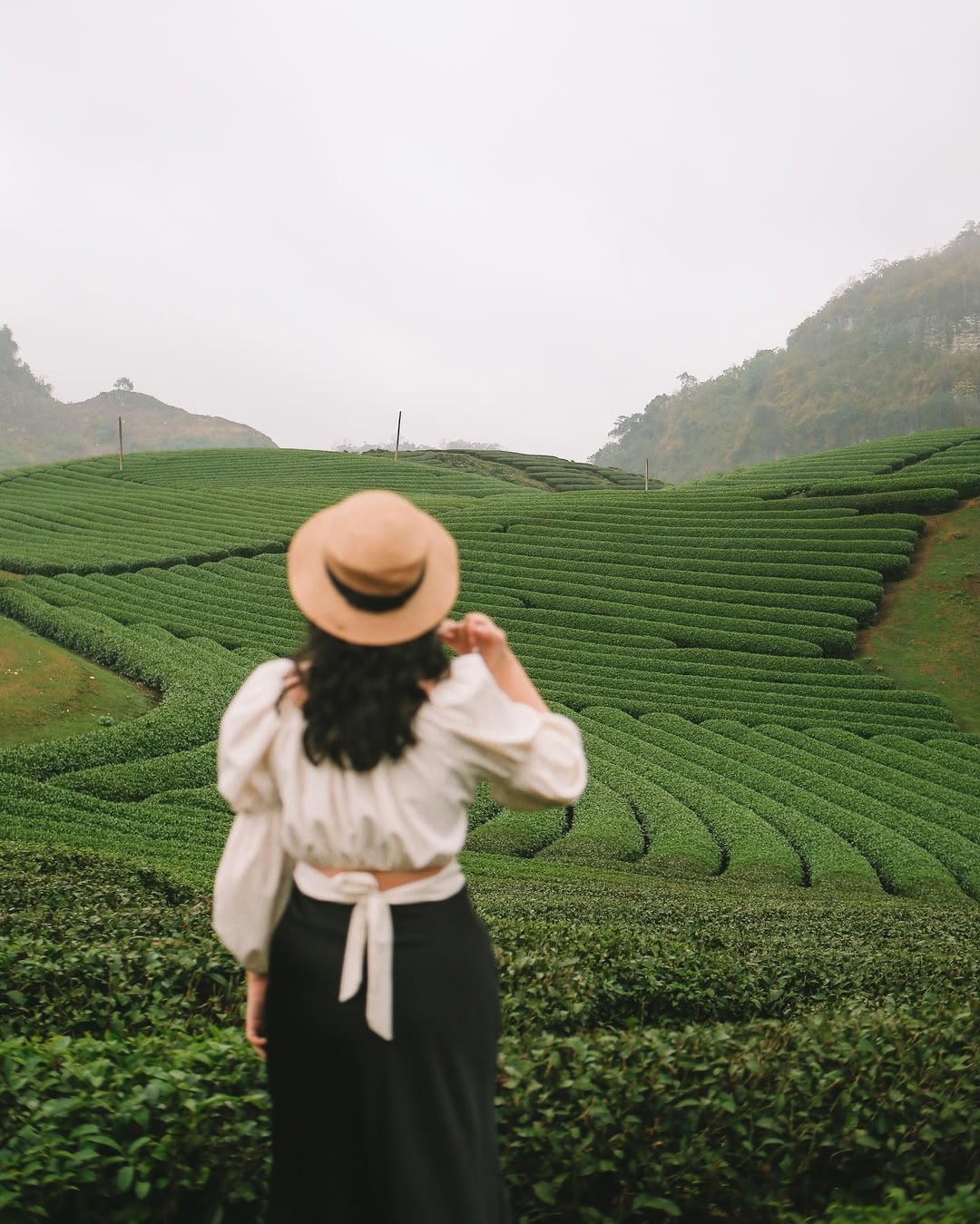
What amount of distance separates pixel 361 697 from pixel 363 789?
0.72 ft

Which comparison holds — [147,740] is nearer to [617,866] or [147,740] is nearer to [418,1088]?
[617,866]

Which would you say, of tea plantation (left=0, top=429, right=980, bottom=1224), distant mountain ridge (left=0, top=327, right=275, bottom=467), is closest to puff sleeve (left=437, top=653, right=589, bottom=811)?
tea plantation (left=0, top=429, right=980, bottom=1224)

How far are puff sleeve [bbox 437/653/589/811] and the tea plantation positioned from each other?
1462mm

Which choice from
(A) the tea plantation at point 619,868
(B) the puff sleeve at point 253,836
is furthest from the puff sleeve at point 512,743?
(A) the tea plantation at point 619,868

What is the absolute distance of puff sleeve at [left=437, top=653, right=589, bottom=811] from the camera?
2.42 meters

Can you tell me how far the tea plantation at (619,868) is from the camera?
11.0 feet

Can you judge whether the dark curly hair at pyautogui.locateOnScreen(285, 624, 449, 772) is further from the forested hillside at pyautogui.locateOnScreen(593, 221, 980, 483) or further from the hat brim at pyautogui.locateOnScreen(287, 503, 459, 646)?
the forested hillside at pyautogui.locateOnScreen(593, 221, 980, 483)

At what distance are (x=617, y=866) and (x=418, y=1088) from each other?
39.3 ft

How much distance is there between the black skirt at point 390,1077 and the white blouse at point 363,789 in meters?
0.07

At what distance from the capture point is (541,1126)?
Answer: 10.9ft

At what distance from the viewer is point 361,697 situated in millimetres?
2381

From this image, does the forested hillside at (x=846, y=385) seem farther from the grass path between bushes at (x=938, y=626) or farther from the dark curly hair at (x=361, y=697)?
the dark curly hair at (x=361, y=697)

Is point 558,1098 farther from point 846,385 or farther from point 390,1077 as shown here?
point 846,385

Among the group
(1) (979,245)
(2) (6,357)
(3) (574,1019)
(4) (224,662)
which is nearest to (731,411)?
(1) (979,245)
